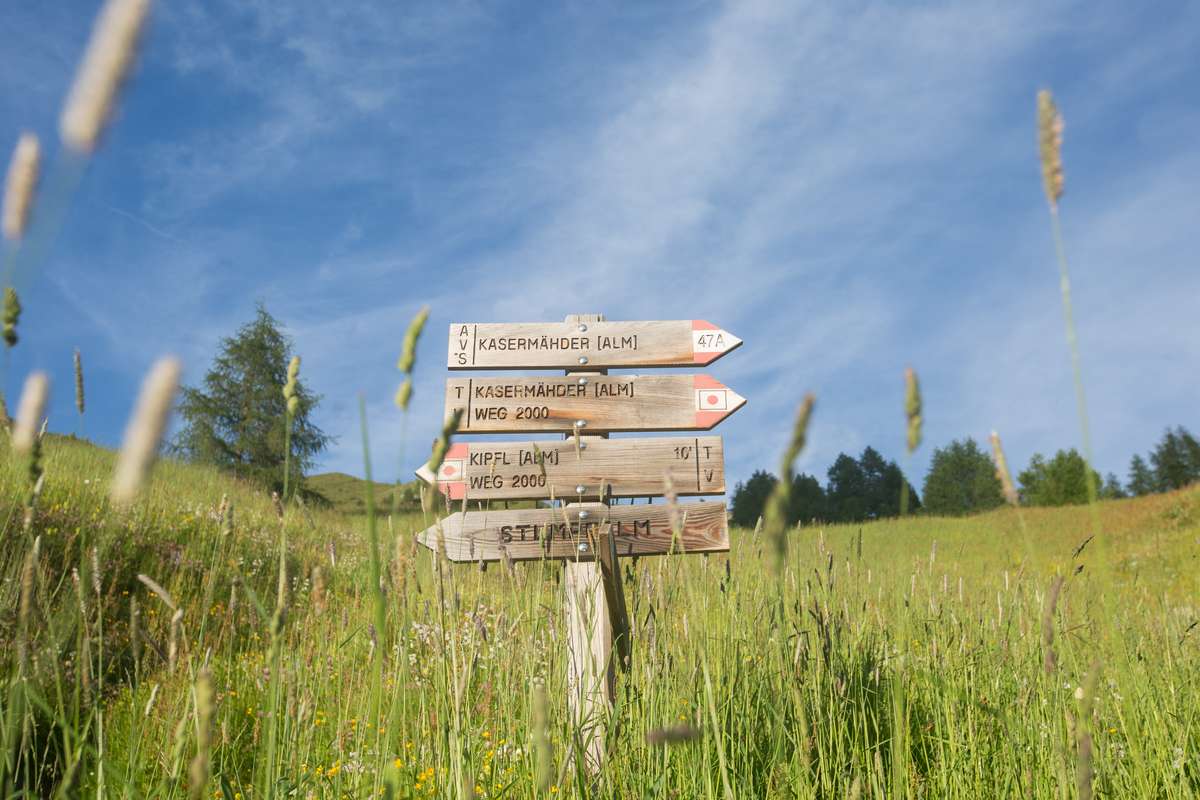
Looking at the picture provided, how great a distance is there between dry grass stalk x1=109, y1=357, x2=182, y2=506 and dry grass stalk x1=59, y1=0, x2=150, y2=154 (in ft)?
0.98

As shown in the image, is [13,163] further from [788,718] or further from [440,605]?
[788,718]

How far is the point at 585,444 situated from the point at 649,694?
153 centimetres

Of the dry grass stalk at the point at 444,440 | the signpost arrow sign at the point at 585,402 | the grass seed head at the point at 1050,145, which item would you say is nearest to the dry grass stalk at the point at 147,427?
the dry grass stalk at the point at 444,440

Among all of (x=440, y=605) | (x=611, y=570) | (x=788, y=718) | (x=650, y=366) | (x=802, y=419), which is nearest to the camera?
(x=802, y=419)

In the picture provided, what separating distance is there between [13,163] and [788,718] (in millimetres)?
2457

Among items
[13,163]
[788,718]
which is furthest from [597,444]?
[13,163]

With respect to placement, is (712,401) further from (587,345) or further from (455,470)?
(455,470)

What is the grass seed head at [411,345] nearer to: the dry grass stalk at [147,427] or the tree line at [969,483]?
the dry grass stalk at [147,427]

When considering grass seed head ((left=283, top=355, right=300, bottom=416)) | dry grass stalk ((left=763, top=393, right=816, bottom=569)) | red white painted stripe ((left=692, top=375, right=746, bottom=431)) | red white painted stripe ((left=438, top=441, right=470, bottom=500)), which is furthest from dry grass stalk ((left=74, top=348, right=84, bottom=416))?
red white painted stripe ((left=692, top=375, right=746, bottom=431))

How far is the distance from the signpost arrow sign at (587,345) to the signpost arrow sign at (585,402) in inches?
3.7

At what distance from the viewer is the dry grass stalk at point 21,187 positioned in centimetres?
93

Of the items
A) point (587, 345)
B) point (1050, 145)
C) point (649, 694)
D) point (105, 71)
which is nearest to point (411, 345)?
point (105, 71)

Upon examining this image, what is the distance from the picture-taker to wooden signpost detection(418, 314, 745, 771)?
3.42 m

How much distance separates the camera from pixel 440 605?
178cm
